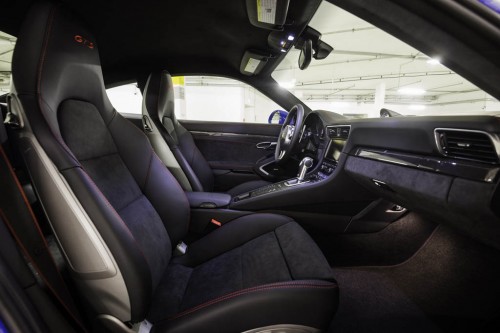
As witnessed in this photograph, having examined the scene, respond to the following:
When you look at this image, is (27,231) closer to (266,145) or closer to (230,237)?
(230,237)

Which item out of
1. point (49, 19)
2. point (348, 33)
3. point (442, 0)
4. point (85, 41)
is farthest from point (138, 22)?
point (348, 33)

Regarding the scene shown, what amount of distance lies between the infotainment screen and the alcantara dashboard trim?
1.65 ft

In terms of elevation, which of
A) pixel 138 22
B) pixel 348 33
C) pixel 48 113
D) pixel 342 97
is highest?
pixel 348 33

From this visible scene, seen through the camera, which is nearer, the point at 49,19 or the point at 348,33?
the point at 49,19

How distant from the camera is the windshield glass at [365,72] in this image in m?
3.36

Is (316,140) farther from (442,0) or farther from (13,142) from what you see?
(13,142)

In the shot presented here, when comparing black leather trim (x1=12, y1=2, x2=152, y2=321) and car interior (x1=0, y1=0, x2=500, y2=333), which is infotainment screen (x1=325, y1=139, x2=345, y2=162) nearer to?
car interior (x1=0, y1=0, x2=500, y2=333)

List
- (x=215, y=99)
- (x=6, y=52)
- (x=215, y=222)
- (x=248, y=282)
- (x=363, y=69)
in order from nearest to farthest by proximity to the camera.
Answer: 1. (x=248, y=282)
2. (x=215, y=222)
3. (x=6, y=52)
4. (x=363, y=69)
5. (x=215, y=99)

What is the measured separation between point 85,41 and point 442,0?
103cm

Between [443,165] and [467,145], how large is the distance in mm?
73

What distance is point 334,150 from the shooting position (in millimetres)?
1529

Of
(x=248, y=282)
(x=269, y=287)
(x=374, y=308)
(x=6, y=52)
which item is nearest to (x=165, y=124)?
(x=248, y=282)

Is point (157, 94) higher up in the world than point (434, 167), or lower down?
higher up

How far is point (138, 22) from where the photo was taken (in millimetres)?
1650
